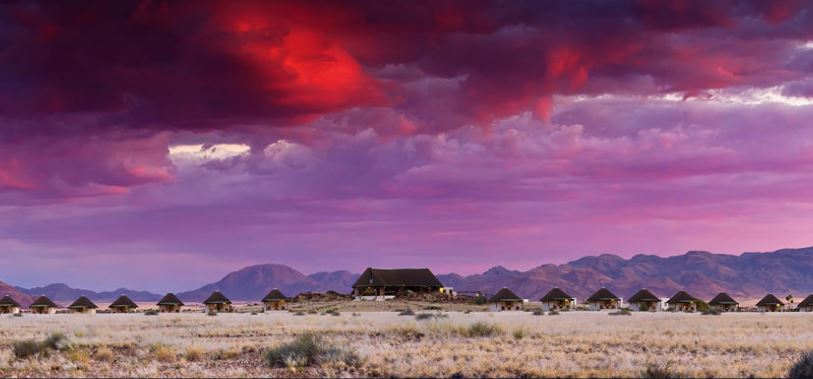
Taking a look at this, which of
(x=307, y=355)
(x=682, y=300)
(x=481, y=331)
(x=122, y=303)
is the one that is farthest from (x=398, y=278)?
(x=307, y=355)

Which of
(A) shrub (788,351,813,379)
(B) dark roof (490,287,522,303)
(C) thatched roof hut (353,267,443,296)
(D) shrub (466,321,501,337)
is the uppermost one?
(C) thatched roof hut (353,267,443,296)

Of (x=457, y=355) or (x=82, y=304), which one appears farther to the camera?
(x=82, y=304)

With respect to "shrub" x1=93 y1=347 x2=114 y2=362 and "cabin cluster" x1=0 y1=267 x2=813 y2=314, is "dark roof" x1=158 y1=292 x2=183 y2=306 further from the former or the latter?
"shrub" x1=93 y1=347 x2=114 y2=362

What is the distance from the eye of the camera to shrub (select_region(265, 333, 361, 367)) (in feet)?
78.1

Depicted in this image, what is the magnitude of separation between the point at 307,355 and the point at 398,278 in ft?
307

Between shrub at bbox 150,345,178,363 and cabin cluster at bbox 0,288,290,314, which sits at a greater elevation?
cabin cluster at bbox 0,288,290,314

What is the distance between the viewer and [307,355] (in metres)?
24.4

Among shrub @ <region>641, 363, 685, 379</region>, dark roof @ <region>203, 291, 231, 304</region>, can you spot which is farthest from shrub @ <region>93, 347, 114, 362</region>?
dark roof @ <region>203, 291, 231, 304</region>

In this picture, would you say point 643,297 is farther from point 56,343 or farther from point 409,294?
point 56,343

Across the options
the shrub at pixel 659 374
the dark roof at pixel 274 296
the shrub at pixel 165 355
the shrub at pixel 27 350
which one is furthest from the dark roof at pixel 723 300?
the shrub at pixel 27 350

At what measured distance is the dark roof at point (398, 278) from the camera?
114 metres

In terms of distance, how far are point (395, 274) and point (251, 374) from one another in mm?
95800

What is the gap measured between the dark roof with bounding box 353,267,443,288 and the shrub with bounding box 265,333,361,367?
87958 mm

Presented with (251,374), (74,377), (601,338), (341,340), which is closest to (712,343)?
(601,338)
